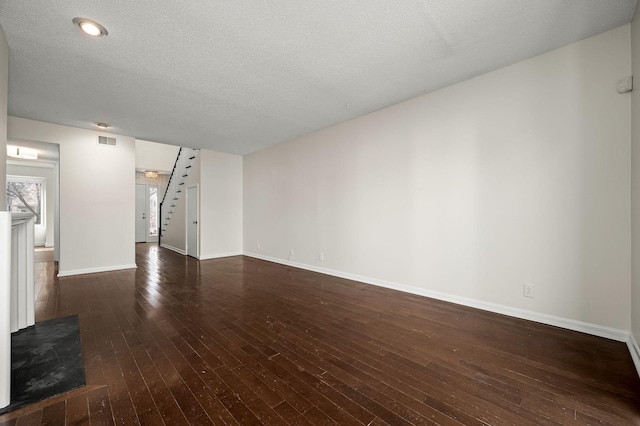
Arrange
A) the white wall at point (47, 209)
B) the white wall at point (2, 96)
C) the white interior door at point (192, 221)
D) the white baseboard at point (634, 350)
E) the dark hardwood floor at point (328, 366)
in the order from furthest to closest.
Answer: the white wall at point (47, 209) < the white interior door at point (192, 221) < the white wall at point (2, 96) < the white baseboard at point (634, 350) < the dark hardwood floor at point (328, 366)

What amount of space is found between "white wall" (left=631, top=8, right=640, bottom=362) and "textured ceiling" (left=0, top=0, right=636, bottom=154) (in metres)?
0.29

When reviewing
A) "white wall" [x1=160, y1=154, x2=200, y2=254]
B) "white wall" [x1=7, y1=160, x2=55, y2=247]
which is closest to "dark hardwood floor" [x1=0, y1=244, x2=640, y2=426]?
"white wall" [x1=160, y1=154, x2=200, y2=254]

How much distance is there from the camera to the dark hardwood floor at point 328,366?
147cm

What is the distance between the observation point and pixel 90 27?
7.00 ft

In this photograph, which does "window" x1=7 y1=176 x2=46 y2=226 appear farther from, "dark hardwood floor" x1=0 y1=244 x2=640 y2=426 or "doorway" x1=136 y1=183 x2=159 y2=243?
"dark hardwood floor" x1=0 y1=244 x2=640 y2=426

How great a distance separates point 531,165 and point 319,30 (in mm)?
2484

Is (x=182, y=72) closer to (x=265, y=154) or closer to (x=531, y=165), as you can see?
(x=265, y=154)

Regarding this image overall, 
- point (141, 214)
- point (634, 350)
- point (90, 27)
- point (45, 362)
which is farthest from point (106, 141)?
point (634, 350)

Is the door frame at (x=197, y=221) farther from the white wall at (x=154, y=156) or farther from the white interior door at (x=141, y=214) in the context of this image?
the white interior door at (x=141, y=214)

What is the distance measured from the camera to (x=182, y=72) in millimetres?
2850

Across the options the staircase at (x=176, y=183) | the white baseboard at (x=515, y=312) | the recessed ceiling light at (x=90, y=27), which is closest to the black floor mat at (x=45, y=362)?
the recessed ceiling light at (x=90, y=27)

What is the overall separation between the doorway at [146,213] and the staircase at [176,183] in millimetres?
874

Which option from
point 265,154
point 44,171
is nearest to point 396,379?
point 265,154

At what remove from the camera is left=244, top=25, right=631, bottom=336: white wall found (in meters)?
2.29
